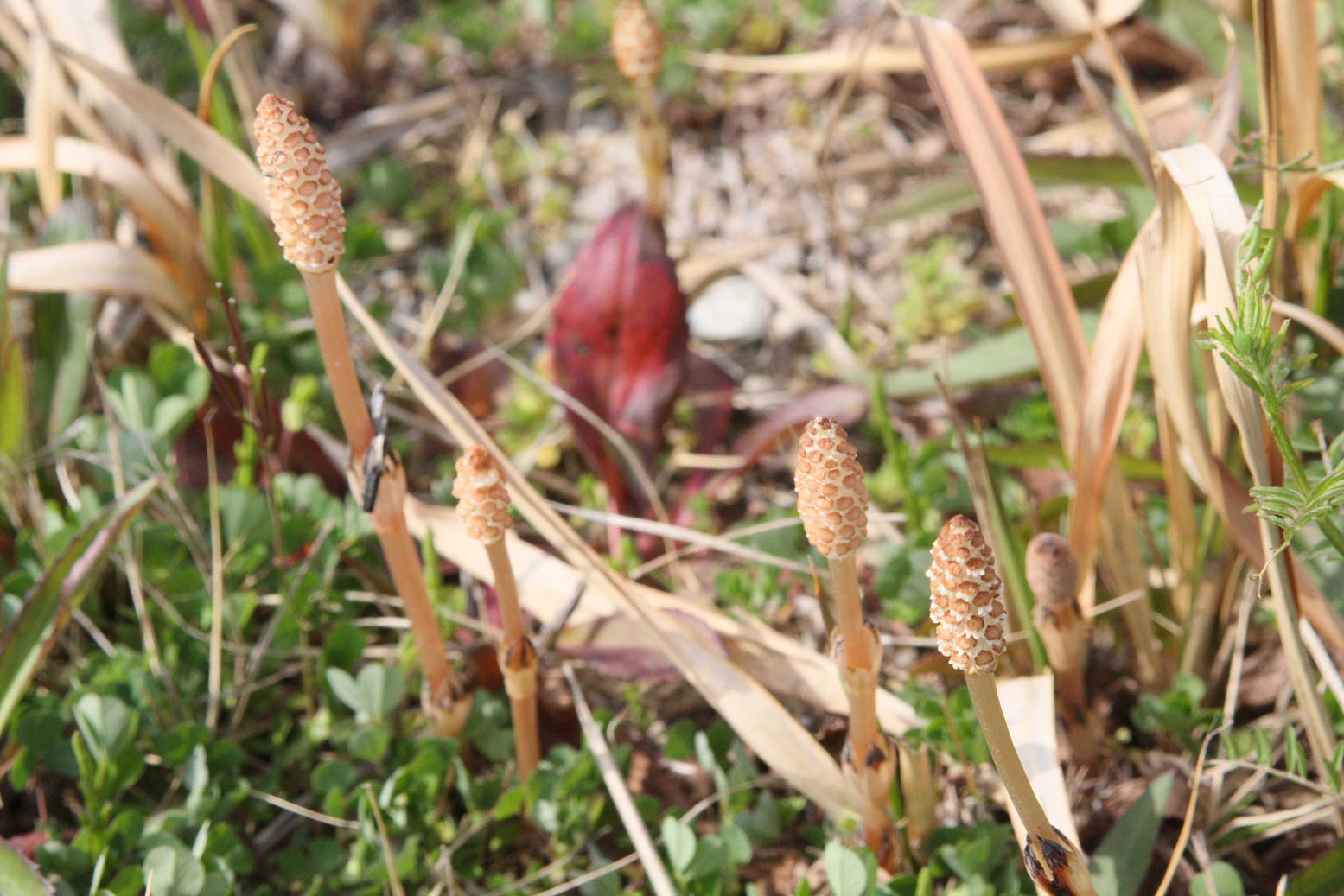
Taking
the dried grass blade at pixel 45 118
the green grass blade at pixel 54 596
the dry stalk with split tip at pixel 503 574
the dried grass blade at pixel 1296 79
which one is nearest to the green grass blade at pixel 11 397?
the dried grass blade at pixel 45 118

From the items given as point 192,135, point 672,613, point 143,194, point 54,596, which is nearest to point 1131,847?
point 672,613

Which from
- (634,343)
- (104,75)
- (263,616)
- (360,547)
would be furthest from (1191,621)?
(104,75)

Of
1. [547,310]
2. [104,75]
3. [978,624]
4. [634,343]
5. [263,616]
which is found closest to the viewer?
[978,624]

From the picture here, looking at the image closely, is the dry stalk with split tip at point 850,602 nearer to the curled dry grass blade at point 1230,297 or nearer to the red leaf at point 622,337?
the curled dry grass blade at point 1230,297

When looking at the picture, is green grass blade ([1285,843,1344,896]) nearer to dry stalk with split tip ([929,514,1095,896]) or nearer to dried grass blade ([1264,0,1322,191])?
dry stalk with split tip ([929,514,1095,896])

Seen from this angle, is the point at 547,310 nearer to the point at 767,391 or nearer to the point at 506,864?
the point at 767,391

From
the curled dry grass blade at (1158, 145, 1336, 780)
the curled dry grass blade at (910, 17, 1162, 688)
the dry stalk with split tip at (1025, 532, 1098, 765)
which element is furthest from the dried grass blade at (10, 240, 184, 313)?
the curled dry grass blade at (1158, 145, 1336, 780)
